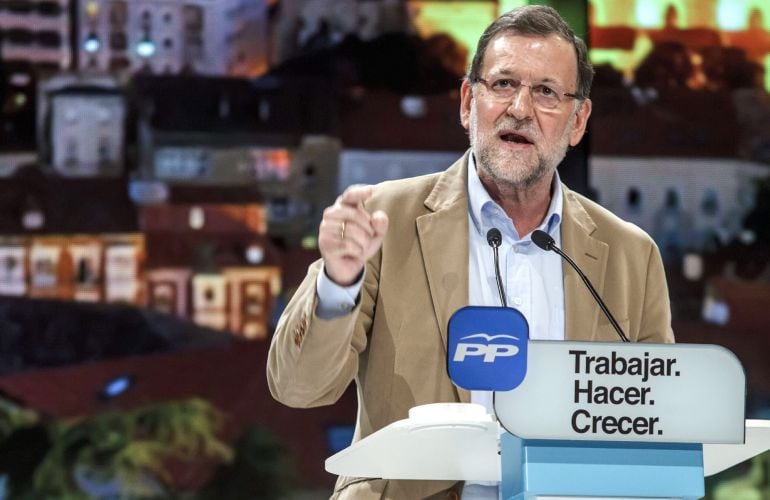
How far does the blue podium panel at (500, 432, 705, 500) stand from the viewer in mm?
1447

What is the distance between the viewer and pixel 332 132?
15.1ft

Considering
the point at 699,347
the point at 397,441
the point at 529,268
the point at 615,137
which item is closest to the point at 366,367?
the point at 529,268

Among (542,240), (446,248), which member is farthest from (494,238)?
(446,248)

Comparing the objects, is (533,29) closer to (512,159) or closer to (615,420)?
(512,159)

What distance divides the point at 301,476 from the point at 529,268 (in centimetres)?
261

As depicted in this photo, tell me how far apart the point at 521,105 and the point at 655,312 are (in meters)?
0.48

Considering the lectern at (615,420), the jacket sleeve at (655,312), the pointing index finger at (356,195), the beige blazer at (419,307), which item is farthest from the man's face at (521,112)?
the lectern at (615,420)

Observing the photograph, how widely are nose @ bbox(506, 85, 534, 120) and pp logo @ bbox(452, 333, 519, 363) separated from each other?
0.85 m

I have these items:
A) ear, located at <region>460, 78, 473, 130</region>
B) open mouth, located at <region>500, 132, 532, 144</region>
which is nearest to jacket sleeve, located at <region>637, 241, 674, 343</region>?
open mouth, located at <region>500, 132, 532, 144</region>

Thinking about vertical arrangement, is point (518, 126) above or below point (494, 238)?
above

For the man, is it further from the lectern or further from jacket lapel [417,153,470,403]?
the lectern

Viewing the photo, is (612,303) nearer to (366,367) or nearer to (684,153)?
(366,367)

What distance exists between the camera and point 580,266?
2207mm

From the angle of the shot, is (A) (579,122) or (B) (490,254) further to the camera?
(A) (579,122)
